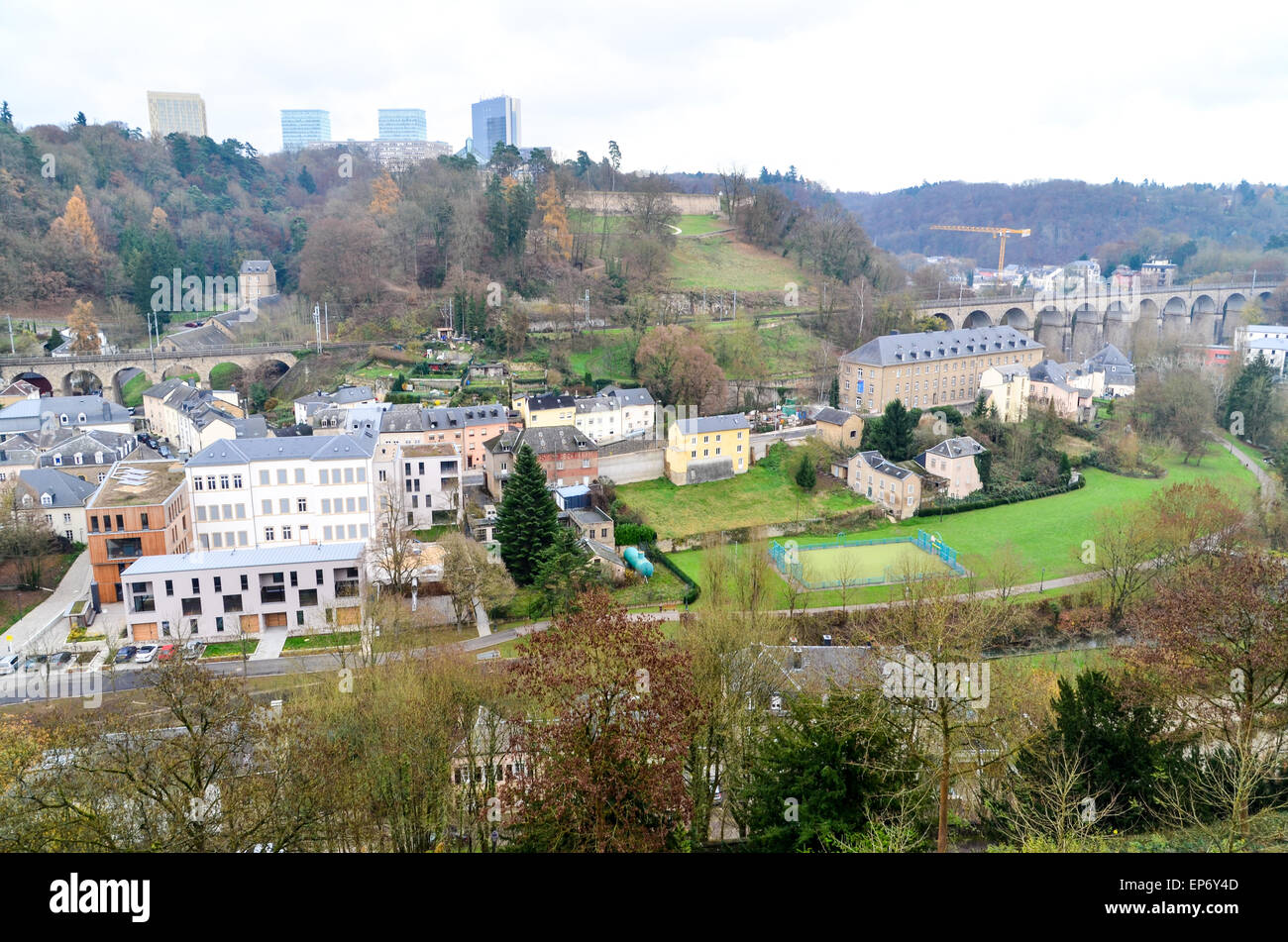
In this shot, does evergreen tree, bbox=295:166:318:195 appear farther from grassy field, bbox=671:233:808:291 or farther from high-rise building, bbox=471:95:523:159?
grassy field, bbox=671:233:808:291

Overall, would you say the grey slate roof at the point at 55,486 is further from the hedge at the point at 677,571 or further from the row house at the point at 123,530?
the hedge at the point at 677,571

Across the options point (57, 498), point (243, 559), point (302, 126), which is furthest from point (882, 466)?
point (302, 126)

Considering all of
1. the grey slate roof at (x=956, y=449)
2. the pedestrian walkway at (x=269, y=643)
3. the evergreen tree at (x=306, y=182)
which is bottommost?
the pedestrian walkway at (x=269, y=643)

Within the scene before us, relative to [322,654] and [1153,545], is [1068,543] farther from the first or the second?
[322,654]

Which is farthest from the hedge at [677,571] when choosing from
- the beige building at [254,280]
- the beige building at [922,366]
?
the beige building at [254,280]

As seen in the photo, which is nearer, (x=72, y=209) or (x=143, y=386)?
(x=143, y=386)
